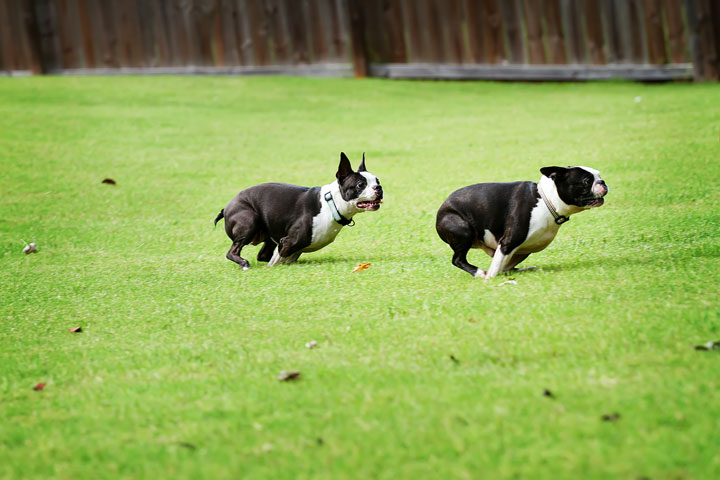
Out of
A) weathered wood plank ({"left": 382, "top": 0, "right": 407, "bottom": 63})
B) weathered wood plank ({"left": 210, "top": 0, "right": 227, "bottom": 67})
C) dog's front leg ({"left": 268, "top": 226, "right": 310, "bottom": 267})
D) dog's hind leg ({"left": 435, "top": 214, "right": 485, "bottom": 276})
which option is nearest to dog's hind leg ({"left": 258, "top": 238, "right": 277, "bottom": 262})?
dog's front leg ({"left": 268, "top": 226, "right": 310, "bottom": 267})

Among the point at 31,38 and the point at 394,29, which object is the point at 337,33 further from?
the point at 31,38

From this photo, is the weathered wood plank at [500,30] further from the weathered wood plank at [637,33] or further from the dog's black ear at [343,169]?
the dog's black ear at [343,169]

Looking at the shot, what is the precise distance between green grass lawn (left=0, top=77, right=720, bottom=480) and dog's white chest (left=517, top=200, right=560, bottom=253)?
0.20 meters

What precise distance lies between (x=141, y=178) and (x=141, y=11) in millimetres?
7288

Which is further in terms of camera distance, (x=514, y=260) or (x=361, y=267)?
(x=361, y=267)

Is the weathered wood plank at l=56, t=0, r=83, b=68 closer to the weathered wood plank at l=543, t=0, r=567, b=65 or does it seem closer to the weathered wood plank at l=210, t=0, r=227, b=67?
the weathered wood plank at l=210, t=0, r=227, b=67

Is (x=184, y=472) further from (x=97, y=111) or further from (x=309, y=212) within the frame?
(x=97, y=111)

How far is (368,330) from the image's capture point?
3982 millimetres

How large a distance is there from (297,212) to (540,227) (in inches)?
61.2

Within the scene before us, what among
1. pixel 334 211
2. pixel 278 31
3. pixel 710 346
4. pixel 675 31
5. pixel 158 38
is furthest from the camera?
pixel 158 38

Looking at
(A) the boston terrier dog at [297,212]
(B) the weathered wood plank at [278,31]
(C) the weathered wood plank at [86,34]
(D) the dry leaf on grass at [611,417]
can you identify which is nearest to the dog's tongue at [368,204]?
(A) the boston terrier dog at [297,212]

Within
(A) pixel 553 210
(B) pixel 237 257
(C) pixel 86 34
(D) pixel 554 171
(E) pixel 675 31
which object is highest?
(C) pixel 86 34

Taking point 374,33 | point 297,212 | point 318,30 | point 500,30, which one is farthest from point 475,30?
point 297,212

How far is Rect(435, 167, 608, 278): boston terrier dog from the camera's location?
4477 millimetres
